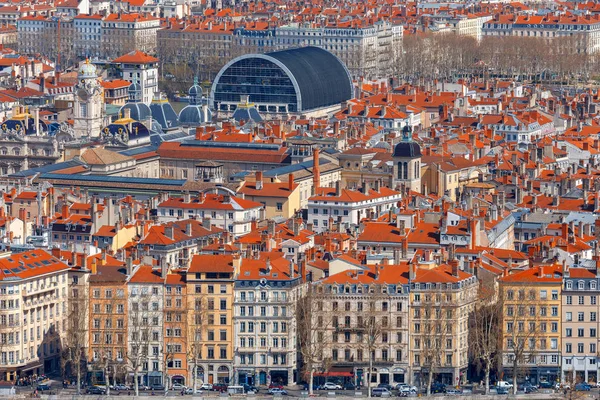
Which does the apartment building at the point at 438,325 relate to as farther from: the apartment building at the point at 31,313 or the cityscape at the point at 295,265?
the apartment building at the point at 31,313

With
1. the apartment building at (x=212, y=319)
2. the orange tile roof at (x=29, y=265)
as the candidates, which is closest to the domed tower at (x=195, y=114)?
the orange tile roof at (x=29, y=265)

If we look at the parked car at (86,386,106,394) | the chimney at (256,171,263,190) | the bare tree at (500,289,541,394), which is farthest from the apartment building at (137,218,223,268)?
the chimney at (256,171,263,190)

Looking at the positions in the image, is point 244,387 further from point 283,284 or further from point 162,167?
point 162,167

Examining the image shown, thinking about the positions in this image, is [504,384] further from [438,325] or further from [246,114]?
[246,114]

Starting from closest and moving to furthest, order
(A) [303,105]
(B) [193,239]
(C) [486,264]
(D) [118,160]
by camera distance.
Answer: (C) [486,264], (B) [193,239], (D) [118,160], (A) [303,105]

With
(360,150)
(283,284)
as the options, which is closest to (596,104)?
(360,150)
